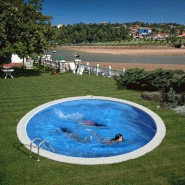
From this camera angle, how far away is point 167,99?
14922 millimetres

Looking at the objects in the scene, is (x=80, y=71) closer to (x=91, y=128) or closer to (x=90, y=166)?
(x=91, y=128)

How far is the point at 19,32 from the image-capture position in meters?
22.6

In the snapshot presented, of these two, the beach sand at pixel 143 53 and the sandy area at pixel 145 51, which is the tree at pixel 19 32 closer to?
the beach sand at pixel 143 53

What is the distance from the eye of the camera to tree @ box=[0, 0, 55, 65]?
21.5 meters

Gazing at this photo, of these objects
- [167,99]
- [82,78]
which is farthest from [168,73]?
[82,78]

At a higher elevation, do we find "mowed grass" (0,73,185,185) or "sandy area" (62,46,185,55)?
"sandy area" (62,46,185,55)

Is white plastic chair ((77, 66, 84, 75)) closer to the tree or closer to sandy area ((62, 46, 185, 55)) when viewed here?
the tree

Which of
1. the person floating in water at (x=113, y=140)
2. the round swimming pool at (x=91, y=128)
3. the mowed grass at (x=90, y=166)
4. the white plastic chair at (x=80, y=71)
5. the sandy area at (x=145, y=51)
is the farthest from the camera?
the sandy area at (x=145, y=51)

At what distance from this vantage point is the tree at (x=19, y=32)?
70.4ft

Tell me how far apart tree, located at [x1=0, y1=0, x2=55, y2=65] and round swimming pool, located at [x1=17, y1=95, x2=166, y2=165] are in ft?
31.2

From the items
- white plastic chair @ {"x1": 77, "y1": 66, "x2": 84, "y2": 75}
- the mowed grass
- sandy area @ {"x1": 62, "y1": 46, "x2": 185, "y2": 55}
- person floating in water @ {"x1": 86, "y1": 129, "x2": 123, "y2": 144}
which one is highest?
sandy area @ {"x1": 62, "y1": 46, "x2": 185, "y2": 55}

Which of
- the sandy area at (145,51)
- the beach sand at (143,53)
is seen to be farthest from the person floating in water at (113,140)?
the sandy area at (145,51)

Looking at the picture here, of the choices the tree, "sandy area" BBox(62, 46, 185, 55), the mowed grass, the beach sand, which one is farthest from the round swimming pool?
"sandy area" BBox(62, 46, 185, 55)

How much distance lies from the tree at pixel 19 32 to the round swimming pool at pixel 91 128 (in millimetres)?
9518
